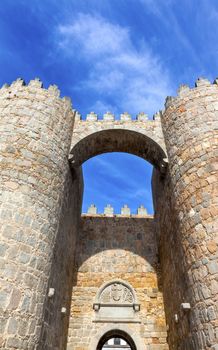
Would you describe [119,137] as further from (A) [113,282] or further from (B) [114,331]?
(B) [114,331]

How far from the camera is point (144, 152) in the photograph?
8562 millimetres

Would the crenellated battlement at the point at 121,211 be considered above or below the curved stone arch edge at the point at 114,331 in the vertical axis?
above

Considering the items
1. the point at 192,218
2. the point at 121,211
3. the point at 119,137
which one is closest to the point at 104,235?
the point at 121,211

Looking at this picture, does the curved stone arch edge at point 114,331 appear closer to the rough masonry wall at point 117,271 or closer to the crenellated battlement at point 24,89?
the rough masonry wall at point 117,271

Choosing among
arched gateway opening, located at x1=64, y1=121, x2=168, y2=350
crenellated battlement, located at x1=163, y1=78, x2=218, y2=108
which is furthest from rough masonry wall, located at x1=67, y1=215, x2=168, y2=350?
crenellated battlement, located at x1=163, y1=78, x2=218, y2=108

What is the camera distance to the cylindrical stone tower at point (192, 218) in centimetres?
482

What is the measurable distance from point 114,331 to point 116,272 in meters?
1.79

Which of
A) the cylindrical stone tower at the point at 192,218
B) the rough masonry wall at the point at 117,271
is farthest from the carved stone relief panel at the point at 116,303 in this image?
the cylindrical stone tower at the point at 192,218

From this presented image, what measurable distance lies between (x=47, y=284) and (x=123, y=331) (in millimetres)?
4131

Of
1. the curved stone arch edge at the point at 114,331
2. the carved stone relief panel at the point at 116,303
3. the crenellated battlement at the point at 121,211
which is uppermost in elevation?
the crenellated battlement at the point at 121,211

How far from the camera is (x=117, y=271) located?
918cm

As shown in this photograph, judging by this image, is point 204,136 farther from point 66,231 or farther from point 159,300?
point 159,300

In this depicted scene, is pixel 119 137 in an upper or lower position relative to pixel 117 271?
upper

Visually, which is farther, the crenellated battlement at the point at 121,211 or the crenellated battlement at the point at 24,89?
the crenellated battlement at the point at 121,211
